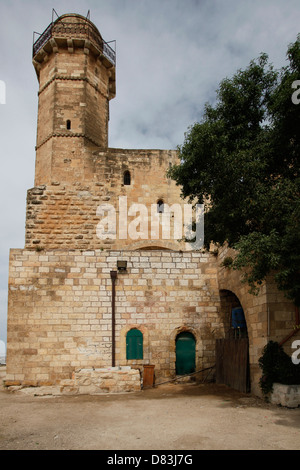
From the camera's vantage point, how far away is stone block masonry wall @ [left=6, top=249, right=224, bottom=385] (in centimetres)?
1117

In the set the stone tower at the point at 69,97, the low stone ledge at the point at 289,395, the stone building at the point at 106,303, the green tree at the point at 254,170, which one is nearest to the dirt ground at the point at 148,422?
the low stone ledge at the point at 289,395

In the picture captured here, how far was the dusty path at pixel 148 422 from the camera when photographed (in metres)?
5.53

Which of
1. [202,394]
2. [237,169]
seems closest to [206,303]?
[202,394]

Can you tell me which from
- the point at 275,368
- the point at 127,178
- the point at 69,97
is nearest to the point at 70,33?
the point at 69,97

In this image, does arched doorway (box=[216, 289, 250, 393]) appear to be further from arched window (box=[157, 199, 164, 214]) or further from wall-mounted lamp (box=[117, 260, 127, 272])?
arched window (box=[157, 199, 164, 214])

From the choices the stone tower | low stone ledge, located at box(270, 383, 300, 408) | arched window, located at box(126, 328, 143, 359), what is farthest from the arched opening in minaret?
low stone ledge, located at box(270, 383, 300, 408)

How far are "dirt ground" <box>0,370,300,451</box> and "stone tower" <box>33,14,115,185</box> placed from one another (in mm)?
8436

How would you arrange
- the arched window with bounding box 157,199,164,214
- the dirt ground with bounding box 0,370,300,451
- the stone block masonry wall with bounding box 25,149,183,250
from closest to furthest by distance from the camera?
the dirt ground with bounding box 0,370,300,451 < the stone block masonry wall with bounding box 25,149,183,250 < the arched window with bounding box 157,199,164,214

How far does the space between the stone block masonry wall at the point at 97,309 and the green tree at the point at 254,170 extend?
2.75 m

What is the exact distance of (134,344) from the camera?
11477 millimetres

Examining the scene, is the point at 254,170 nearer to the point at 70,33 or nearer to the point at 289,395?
the point at 289,395

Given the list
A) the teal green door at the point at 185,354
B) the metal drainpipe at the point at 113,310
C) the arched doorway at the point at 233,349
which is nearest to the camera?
the arched doorway at the point at 233,349

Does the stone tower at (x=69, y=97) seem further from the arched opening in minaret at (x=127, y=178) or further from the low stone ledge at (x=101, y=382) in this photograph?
the low stone ledge at (x=101, y=382)
